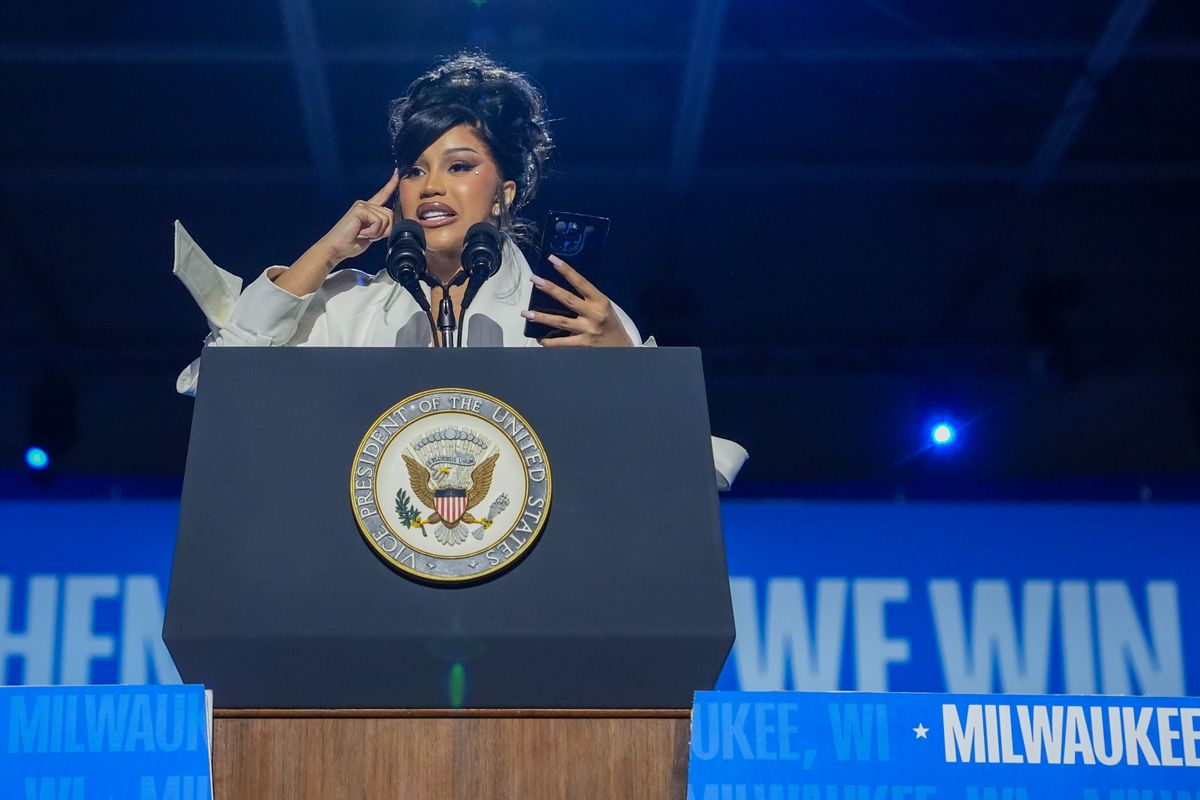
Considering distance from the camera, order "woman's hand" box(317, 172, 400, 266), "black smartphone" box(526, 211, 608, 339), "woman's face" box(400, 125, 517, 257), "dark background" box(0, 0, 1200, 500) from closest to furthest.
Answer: "black smartphone" box(526, 211, 608, 339), "woman's hand" box(317, 172, 400, 266), "woman's face" box(400, 125, 517, 257), "dark background" box(0, 0, 1200, 500)

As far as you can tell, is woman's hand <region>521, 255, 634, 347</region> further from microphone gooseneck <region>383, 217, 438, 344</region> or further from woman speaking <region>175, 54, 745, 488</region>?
microphone gooseneck <region>383, 217, 438, 344</region>

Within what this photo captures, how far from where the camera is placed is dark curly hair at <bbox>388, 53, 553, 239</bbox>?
2.57 m

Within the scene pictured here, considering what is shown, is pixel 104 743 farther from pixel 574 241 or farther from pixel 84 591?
pixel 84 591

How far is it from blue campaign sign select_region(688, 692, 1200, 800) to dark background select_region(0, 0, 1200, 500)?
244 centimetres

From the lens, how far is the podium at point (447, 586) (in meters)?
1.40

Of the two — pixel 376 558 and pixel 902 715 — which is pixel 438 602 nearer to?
pixel 376 558

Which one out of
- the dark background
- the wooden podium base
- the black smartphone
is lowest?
the wooden podium base

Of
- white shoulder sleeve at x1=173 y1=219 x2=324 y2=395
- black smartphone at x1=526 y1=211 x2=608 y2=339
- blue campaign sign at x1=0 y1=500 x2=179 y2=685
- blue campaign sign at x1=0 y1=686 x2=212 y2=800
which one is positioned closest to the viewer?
blue campaign sign at x1=0 y1=686 x2=212 y2=800

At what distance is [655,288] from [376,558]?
3.04 metres

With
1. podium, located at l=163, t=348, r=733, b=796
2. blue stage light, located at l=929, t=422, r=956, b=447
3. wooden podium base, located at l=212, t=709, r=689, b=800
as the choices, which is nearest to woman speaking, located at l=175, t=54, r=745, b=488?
podium, located at l=163, t=348, r=733, b=796

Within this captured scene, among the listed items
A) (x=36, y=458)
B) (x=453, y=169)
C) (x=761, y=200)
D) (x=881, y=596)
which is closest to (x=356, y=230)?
(x=453, y=169)

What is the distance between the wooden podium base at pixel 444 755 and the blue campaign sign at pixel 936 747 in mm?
62

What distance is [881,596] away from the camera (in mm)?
4121

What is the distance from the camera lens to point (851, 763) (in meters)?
1.37
